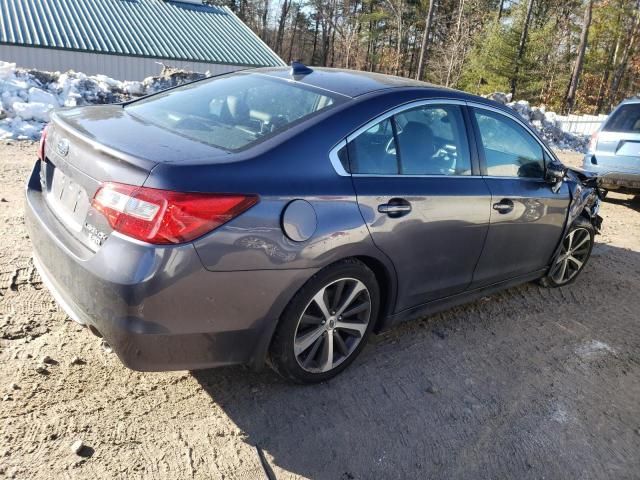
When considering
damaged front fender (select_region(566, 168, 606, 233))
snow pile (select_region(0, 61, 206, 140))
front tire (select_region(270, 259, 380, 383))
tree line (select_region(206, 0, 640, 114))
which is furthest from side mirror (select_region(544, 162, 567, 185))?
tree line (select_region(206, 0, 640, 114))

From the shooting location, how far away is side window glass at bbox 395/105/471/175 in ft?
10.5

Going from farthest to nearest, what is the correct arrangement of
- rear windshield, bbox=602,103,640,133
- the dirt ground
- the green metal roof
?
the green metal roof, rear windshield, bbox=602,103,640,133, the dirt ground

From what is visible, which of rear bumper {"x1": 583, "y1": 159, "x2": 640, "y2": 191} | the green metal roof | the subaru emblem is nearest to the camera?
the subaru emblem

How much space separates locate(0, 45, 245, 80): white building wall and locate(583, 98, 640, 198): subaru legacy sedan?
17125mm

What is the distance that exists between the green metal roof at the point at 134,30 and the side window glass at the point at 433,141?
2196 centimetres

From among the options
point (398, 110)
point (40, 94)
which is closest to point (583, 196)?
point (398, 110)

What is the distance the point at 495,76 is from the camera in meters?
35.1

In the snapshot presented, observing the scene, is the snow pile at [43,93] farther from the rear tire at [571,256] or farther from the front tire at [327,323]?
Result: the front tire at [327,323]

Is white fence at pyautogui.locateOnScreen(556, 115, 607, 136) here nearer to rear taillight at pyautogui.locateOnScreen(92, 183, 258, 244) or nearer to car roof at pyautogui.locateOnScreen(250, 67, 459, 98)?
car roof at pyautogui.locateOnScreen(250, 67, 459, 98)

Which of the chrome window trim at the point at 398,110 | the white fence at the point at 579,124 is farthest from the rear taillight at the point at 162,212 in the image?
the white fence at the point at 579,124

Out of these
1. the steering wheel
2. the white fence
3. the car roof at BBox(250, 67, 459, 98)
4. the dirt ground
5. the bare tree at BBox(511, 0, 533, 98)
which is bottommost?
the dirt ground

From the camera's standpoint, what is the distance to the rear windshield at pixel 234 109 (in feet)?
9.24

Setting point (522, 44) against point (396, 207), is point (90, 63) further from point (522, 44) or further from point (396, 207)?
point (522, 44)

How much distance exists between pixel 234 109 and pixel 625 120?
25.6 feet
